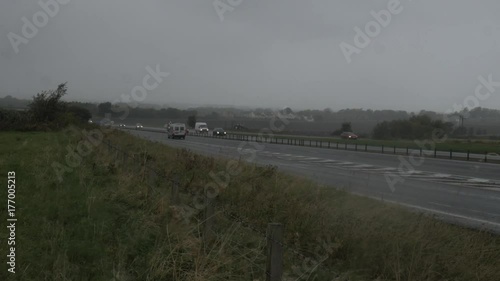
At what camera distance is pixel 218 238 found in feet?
22.4

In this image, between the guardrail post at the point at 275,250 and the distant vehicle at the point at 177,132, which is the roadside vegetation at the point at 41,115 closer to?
the distant vehicle at the point at 177,132

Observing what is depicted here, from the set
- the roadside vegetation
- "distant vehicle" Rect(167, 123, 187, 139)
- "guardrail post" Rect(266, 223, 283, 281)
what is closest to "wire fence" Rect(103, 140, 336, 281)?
"guardrail post" Rect(266, 223, 283, 281)

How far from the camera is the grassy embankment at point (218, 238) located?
5820 mm

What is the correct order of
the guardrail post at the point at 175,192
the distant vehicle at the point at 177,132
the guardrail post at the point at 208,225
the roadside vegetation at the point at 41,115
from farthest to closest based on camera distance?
the distant vehicle at the point at 177,132 → the roadside vegetation at the point at 41,115 → the guardrail post at the point at 175,192 → the guardrail post at the point at 208,225

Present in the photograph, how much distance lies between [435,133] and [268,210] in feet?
252

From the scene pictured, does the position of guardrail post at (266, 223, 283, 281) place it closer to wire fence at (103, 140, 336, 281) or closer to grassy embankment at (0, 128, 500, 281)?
wire fence at (103, 140, 336, 281)

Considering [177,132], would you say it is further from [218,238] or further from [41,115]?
[218,238]

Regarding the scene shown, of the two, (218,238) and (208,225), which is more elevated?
(208,225)

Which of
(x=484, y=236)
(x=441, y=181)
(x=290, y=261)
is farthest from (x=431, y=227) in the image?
(x=441, y=181)

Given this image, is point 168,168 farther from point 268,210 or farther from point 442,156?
point 442,156

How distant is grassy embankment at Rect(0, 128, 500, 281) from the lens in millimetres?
5820

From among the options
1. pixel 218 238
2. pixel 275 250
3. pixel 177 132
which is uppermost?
pixel 275 250

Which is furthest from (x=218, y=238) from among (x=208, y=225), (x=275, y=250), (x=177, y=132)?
(x=177, y=132)

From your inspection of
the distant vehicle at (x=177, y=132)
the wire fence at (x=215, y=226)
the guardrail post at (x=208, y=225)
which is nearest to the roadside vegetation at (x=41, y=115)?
the distant vehicle at (x=177, y=132)
